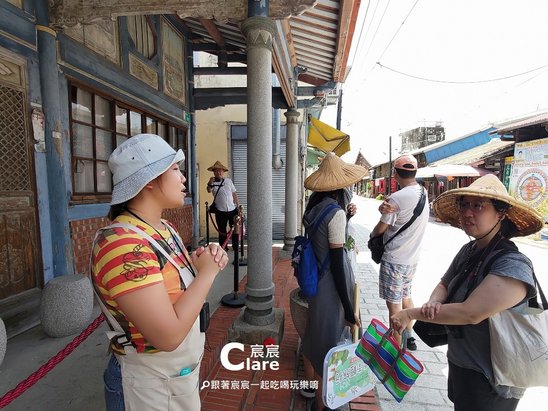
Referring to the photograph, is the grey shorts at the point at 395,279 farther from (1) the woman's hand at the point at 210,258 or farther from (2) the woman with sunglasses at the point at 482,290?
(1) the woman's hand at the point at 210,258

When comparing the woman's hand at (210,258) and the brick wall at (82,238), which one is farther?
the brick wall at (82,238)

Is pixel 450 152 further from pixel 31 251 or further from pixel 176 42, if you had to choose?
pixel 31 251

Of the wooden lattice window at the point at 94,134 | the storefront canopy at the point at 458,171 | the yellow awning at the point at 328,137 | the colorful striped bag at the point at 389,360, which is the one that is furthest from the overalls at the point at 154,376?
the storefront canopy at the point at 458,171

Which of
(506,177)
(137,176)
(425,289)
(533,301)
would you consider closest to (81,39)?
(137,176)

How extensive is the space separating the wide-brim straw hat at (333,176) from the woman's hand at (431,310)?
1037 millimetres

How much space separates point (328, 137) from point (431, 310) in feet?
23.4

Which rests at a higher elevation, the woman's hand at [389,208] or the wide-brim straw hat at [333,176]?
the wide-brim straw hat at [333,176]

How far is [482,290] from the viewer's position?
4.55 feet

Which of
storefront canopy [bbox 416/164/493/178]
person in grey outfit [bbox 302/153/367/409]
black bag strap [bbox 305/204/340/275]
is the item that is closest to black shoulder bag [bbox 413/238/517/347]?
person in grey outfit [bbox 302/153/367/409]

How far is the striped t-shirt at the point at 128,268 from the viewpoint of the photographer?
3.43ft

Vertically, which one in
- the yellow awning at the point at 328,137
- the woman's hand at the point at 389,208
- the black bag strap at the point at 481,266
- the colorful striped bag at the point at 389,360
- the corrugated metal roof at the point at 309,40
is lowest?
the colorful striped bag at the point at 389,360

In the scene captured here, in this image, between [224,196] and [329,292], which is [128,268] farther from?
[224,196]

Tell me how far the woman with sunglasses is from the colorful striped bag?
0.21 metres

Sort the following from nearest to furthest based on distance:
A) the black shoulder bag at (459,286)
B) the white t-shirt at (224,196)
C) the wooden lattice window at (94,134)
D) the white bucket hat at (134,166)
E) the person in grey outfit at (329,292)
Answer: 1. the white bucket hat at (134,166)
2. the black shoulder bag at (459,286)
3. the person in grey outfit at (329,292)
4. the wooden lattice window at (94,134)
5. the white t-shirt at (224,196)
